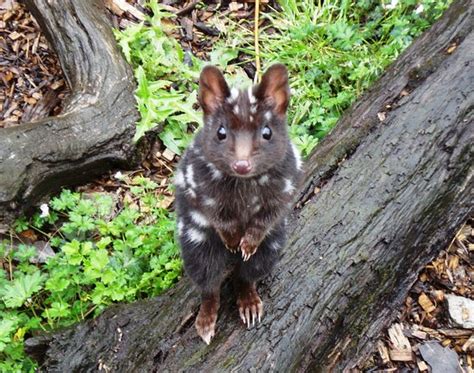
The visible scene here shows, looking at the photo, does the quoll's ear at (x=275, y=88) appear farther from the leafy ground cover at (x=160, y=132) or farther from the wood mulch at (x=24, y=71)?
the wood mulch at (x=24, y=71)

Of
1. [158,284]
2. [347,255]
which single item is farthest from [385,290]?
[158,284]

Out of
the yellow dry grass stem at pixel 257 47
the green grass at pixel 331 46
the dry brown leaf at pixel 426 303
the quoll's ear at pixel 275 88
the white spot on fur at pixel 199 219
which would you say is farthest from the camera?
the yellow dry grass stem at pixel 257 47

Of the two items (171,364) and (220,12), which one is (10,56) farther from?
(171,364)

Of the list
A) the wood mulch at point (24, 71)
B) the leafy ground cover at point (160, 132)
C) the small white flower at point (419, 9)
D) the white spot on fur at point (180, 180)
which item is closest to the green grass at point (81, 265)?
the leafy ground cover at point (160, 132)

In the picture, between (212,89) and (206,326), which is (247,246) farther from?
(212,89)

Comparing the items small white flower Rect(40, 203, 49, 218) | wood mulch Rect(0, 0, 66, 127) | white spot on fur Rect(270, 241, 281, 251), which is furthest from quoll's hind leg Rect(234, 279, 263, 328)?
wood mulch Rect(0, 0, 66, 127)

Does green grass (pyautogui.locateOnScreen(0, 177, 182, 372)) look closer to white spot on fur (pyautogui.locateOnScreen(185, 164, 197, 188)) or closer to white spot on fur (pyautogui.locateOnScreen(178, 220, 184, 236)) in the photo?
white spot on fur (pyautogui.locateOnScreen(178, 220, 184, 236))
